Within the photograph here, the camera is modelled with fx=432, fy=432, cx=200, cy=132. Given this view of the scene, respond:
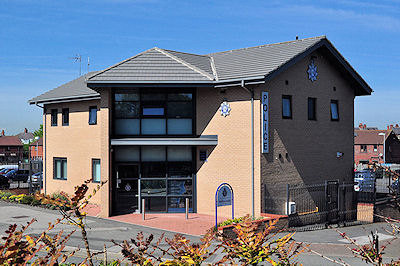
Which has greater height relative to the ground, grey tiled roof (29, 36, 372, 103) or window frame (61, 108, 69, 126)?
grey tiled roof (29, 36, 372, 103)

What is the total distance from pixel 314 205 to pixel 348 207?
3.19m

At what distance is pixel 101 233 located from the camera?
16062mm

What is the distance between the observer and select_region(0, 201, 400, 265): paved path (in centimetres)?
1343

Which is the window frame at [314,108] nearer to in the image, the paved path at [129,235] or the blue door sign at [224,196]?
the paved path at [129,235]

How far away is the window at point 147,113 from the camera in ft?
65.3

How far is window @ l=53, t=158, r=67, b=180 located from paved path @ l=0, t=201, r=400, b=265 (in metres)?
4.08

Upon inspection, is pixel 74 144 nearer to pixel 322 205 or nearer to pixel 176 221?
pixel 176 221

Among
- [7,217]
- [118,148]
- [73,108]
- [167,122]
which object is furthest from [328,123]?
[7,217]

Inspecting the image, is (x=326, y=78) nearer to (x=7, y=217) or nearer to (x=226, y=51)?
(x=226, y=51)

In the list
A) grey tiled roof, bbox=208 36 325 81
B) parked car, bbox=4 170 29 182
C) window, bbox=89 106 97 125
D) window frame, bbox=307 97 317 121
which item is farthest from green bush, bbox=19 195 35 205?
parked car, bbox=4 170 29 182

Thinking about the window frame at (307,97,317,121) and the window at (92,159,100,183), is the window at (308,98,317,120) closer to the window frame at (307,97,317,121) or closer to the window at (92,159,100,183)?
the window frame at (307,97,317,121)

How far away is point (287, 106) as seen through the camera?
19.8m

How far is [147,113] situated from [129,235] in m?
6.28

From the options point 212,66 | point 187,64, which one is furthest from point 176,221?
point 212,66
